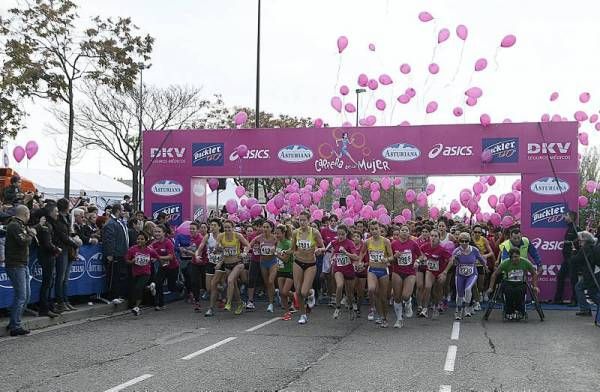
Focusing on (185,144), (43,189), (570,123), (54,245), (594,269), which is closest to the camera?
(54,245)

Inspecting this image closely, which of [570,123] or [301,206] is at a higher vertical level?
[570,123]

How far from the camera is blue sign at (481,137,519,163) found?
53.9 ft

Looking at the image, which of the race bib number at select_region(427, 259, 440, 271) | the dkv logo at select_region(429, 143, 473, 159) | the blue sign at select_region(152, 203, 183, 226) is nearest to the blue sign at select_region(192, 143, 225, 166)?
the blue sign at select_region(152, 203, 183, 226)

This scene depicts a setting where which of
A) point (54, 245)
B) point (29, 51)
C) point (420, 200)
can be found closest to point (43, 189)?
point (29, 51)

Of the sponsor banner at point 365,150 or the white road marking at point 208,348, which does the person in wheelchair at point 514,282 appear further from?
the white road marking at point 208,348

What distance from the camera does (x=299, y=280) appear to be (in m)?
12.4

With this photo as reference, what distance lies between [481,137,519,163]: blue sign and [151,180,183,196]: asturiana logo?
7.97 metres

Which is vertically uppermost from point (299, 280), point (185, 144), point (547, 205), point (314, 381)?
point (185, 144)

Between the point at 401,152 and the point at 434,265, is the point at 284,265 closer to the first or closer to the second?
the point at 434,265

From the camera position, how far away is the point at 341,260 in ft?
41.6

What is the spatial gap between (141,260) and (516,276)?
23.4ft

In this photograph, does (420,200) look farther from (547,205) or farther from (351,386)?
(351,386)

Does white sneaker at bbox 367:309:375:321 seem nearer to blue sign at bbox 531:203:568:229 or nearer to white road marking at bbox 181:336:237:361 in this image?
white road marking at bbox 181:336:237:361

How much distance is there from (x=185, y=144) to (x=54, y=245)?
A: 7013 mm
